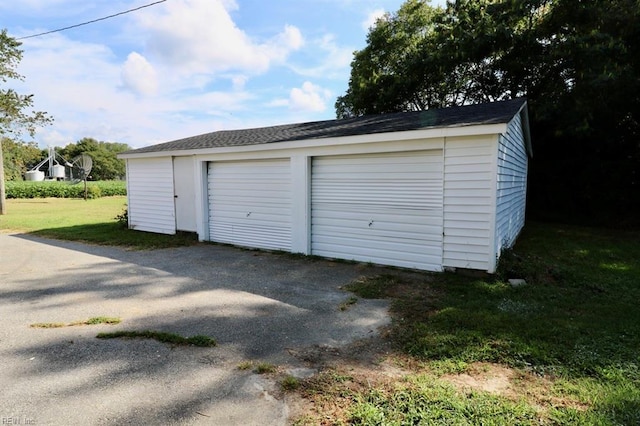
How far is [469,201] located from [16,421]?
18.3ft

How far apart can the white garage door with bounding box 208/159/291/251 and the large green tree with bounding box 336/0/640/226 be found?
30.0 feet

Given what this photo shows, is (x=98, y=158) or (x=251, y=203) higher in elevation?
(x=98, y=158)

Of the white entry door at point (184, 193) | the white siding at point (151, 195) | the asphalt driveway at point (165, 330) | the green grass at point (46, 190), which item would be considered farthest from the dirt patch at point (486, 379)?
the green grass at point (46, 190)

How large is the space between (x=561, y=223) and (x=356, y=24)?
10043 mm

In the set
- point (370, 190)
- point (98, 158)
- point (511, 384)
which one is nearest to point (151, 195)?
point (370, 190)

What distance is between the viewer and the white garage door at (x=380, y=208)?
6.00 metres

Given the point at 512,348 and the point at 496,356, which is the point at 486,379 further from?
the point at 512,348

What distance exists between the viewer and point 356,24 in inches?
391

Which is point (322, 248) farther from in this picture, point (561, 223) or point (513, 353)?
point (561, 223)

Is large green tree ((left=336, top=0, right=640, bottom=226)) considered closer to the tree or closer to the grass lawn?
the grass lawn

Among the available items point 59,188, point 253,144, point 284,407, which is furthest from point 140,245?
point 59,188

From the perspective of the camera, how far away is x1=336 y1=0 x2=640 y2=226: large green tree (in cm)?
1095

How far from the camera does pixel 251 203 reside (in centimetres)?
827

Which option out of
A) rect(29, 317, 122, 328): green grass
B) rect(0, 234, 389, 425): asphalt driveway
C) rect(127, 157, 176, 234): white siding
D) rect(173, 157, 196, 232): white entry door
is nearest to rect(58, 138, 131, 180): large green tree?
rect(127, 157, 176, 234): white siding
